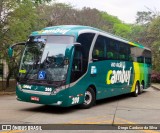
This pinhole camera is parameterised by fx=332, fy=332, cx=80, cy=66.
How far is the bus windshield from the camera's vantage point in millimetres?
11773

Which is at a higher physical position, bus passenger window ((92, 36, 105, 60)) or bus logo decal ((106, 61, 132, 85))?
bus passenger window ((92, 36, 105, 60))

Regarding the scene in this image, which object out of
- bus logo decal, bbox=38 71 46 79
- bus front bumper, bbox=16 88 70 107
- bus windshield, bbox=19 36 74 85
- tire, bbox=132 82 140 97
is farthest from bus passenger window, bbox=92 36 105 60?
tire, bbox=132 82 140 97

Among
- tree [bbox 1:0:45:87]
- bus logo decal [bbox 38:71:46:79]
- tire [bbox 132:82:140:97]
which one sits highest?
tree [bbox 1:0:45:87]

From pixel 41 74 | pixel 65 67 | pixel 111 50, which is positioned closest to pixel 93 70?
pixel 65 67

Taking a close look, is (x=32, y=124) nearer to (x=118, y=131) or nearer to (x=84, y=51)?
(x=118, y=131)

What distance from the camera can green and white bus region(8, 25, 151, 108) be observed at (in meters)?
11.7

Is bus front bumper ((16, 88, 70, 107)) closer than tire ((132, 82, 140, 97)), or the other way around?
bus front bumper ((16, 88, 70, 107))

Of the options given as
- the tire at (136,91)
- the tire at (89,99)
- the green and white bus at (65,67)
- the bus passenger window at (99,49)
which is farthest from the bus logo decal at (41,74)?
the tire at (136,91)

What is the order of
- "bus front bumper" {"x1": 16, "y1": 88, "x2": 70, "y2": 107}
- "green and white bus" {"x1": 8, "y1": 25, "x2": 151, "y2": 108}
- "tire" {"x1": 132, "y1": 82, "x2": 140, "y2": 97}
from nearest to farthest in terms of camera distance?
"bus front bumper" {"x1": 16, "y1": 88, "x2": 70, "y2": 107} → "green and white bus" {"x1": 8, "y1": 25, "x2": 151, "y2": 108} → "tire" {"x1": 132, "y1": 82, "x2": 140, "y2": 97}

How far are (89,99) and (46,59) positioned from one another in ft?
8.84

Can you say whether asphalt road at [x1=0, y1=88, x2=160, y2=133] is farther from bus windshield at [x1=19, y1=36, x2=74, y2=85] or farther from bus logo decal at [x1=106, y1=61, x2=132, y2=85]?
bus logo decal at [x1=106, y1=61, x2=132, y2=85]

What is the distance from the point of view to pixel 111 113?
12172 mm

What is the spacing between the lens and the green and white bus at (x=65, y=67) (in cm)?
1172

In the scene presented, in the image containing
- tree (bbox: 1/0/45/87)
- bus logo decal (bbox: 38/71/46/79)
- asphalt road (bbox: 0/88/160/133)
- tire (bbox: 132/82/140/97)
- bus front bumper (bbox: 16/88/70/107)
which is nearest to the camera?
asphalt road (bbox: 0/88/160/133)
